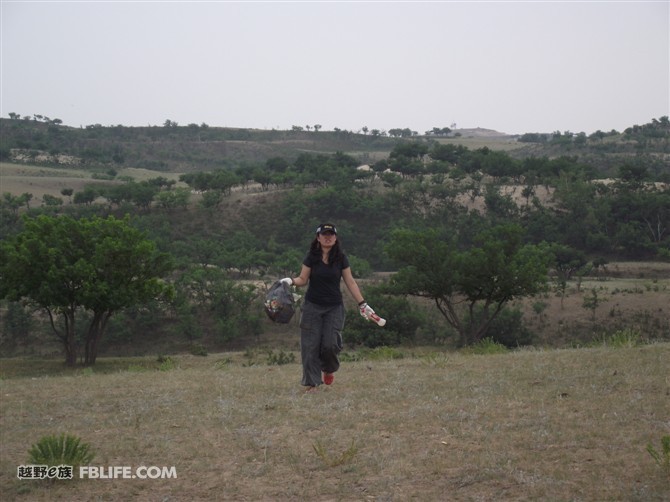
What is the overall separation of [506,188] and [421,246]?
41876 millimetres

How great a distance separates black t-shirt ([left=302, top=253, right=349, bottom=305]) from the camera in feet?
27.9

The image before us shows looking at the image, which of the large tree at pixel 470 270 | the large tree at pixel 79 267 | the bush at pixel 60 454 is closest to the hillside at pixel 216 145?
the large tree at pixel 470 270

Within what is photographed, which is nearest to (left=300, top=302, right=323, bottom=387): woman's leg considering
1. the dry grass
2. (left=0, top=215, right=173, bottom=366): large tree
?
the dry grass

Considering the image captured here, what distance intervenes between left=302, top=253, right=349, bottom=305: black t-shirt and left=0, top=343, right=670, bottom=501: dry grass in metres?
1.11

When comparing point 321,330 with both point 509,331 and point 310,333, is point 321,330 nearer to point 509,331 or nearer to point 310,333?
point 310,333

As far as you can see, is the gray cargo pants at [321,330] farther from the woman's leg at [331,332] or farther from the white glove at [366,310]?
the white glove at [366,310]

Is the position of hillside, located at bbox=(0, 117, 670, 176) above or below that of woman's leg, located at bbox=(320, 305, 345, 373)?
above

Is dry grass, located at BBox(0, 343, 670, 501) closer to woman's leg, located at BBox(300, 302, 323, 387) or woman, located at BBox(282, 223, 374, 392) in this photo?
woman's leg, located at BBox(300, 302, 323, 387)

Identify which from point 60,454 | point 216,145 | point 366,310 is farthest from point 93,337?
point 216,145

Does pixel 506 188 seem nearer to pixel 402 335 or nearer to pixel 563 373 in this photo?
pixel 402 335

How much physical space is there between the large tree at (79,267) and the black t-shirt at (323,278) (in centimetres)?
1693

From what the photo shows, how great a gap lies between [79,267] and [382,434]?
19.2 meters

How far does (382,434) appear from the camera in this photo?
686 cm

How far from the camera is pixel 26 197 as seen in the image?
66.1 m
